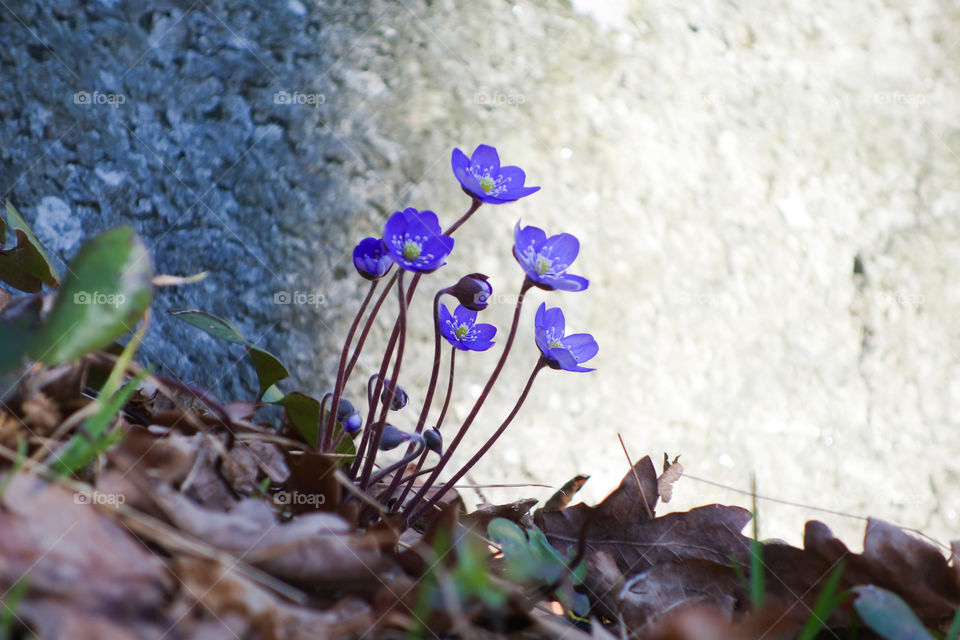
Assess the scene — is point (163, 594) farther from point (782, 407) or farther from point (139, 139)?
point (782, 407)

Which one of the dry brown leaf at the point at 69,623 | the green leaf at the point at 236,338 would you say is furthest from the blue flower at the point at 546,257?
the dry brown leaf at the point at 69,623

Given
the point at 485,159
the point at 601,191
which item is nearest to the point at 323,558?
the point at 485,159

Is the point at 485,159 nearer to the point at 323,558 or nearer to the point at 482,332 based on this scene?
the point at 482,332

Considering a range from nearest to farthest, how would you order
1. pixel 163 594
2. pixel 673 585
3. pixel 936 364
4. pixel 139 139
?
pixel 163 594 < pixel 673 585 < pixel 139 139 < pixel 936 364

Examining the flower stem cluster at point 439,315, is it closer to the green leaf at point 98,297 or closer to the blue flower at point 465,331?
the blue flower at point 465,331

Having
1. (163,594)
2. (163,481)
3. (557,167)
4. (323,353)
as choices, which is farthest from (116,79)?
(163,594)

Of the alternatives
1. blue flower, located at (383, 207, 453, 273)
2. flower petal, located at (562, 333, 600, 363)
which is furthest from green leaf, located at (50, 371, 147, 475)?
flower petal, located at (562, 333, 600, 363)
